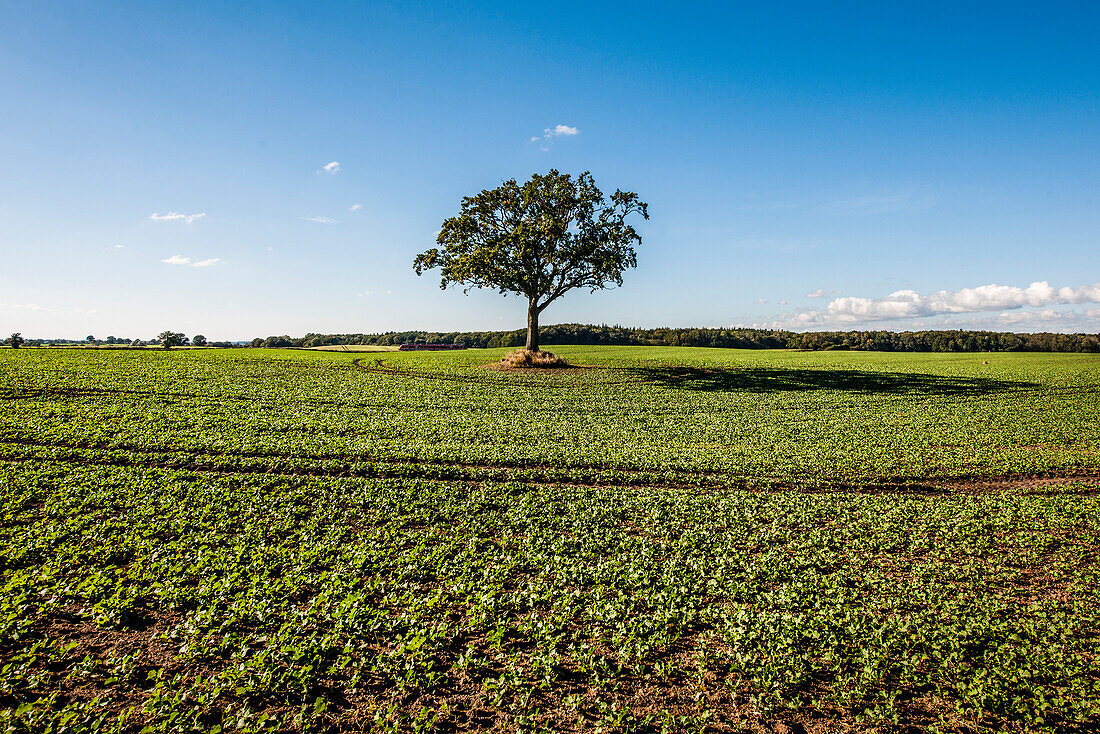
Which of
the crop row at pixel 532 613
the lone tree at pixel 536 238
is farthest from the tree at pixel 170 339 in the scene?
the crop row at pixel 532 613

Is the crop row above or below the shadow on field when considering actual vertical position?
below

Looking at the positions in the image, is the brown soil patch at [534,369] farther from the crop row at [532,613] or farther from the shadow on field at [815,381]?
the crop row at [532,613]

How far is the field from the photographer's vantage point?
17.4ft

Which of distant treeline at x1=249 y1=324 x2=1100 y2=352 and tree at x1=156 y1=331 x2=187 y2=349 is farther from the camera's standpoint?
distant treeline at x1=249 y1=324 x2=1100 y2=352

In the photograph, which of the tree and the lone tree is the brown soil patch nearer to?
the lone tree

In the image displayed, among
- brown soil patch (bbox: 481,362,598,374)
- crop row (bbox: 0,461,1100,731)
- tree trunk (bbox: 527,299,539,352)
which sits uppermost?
tree trunk (bbox: 527,299,539,352)

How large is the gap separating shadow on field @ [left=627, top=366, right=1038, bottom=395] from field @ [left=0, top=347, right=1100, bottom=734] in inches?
592

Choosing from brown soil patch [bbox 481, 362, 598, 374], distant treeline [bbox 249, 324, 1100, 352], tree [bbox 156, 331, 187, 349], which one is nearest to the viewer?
brown soil patch [bbox 481, 362, 598, 374]

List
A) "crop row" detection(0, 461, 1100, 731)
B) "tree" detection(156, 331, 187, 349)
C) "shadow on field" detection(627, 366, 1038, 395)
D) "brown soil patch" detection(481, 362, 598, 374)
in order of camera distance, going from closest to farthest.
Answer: "crop row" detection(0, 461, 1100, 731) < "shadow on field" detection(627, 366, 1038, 395) < "brown soil patch" detection(481, 362, 598, 374) < "tree" detection(156, 331, 187, 349)

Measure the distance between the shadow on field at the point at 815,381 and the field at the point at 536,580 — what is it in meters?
15.0

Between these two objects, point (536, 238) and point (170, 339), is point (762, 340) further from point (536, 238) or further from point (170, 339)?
point (170, 339)

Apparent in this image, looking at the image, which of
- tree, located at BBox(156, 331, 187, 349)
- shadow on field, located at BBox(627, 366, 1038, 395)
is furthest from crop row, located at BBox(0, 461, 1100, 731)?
tree, located at BBox(156, 331, 187, 349)

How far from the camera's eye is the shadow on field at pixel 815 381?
1293 inches

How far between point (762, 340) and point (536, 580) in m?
104
